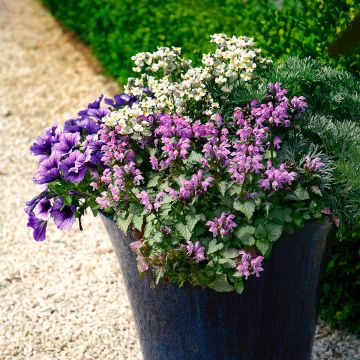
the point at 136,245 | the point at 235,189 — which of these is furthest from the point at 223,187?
the point at 136,245

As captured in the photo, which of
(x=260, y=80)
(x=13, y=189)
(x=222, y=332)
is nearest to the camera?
(x=222, y=332)

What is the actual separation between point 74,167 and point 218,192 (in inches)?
20.9

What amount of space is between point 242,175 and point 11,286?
2.08 meters

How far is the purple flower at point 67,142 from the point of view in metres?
2.73

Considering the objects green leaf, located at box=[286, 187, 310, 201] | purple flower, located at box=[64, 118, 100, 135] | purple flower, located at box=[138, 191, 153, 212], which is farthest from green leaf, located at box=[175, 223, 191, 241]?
purple flower, located at box=[64, 118, 100, 135]

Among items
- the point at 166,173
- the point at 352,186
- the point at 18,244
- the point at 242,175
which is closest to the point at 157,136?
the point at 166,173

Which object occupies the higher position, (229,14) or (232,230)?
(229,14)

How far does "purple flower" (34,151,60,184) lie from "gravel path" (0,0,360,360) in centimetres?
120

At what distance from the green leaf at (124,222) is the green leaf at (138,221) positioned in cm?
2

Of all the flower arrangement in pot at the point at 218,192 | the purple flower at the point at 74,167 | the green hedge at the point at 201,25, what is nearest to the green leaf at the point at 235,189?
the flower arrangement in pot at the point at 218,192

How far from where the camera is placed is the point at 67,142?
9.01 feet

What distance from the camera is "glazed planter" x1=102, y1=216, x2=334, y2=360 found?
2.57m

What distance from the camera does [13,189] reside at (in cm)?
508

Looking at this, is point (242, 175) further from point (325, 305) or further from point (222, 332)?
point (325, 305)
